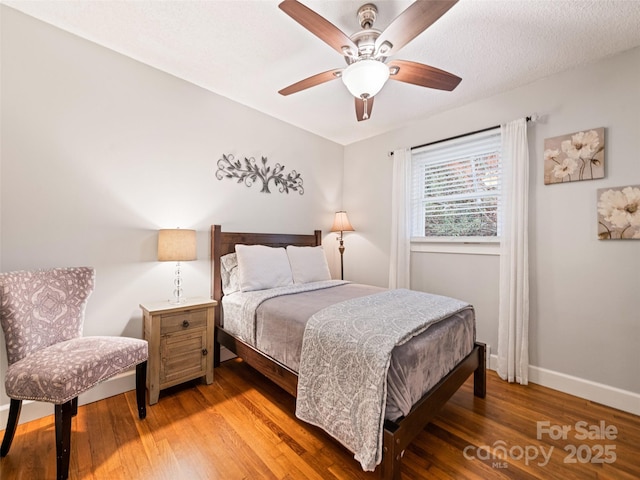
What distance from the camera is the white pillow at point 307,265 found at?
2.92 meters

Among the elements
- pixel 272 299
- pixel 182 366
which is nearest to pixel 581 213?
pixel 272 299

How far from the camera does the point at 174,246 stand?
7.06 feet

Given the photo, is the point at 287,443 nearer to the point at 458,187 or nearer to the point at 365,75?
the point at 365,75

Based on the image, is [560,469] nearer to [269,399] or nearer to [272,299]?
[269,399]

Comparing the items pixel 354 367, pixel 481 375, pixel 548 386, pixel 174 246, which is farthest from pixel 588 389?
pixel 174 246

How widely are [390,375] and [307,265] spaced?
1.83 meters

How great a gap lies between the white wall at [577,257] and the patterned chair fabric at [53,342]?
3037 mm

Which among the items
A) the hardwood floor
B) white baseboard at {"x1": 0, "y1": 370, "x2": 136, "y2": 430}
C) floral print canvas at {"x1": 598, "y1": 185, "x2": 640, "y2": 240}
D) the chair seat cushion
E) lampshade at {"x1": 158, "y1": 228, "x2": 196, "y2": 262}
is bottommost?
the hardwood floor

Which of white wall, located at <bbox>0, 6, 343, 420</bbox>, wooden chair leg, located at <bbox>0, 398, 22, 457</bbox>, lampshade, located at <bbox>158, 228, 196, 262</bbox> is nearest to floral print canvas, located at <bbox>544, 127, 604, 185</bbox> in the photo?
white wall, located at <bbox>0, 6, 343, 420</bbox>

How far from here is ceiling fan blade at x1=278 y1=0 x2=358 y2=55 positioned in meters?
1.30

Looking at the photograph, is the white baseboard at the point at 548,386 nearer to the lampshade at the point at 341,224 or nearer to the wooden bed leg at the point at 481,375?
the wooden bed leg at the point at 481,375

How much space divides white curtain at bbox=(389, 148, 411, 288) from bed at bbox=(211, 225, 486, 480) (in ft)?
2.54

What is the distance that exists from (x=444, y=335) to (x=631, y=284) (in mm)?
1617

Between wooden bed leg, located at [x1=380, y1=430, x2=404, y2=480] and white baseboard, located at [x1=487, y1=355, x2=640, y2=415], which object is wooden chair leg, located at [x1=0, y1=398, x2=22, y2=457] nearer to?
wooden bed leg, located at [x1=380, y1=430, x2=404, y2=480]
